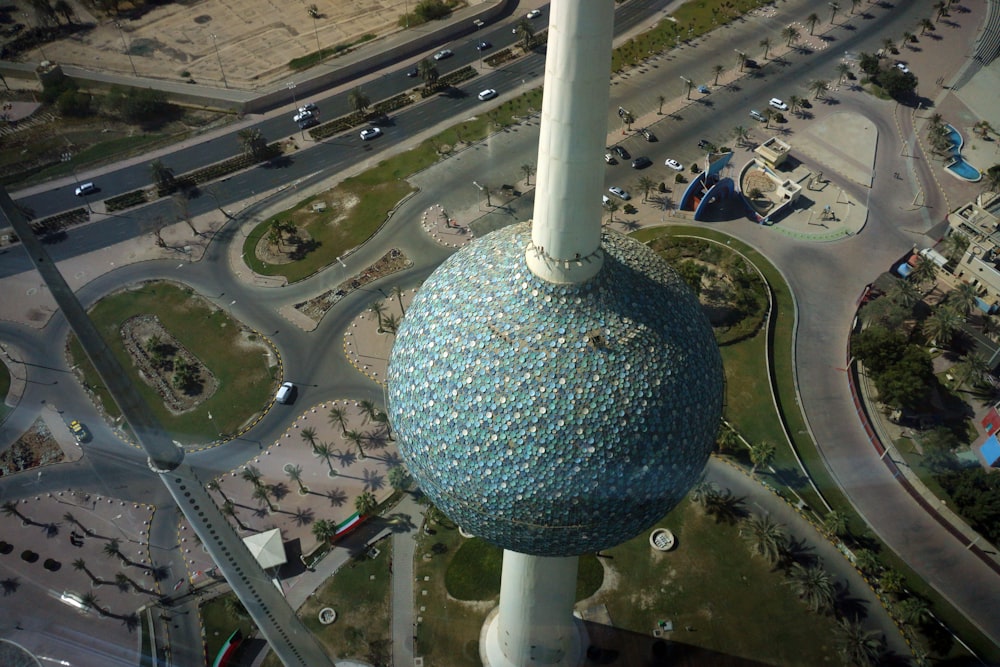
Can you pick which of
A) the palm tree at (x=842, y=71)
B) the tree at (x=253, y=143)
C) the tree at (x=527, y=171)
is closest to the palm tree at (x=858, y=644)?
the tree at (x=527, y=171)

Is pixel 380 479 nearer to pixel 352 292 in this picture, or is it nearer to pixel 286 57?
pixel 352 292

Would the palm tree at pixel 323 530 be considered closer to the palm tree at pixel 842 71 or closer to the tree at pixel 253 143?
the tree at pixel 253 143

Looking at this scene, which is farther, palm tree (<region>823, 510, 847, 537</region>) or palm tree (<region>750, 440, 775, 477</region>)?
palm tree (<region>750, 440, 775, 477</region>)

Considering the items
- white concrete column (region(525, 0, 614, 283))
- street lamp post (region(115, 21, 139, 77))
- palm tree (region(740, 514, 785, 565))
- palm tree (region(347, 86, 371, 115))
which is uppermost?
white concrete column (region(525, 0, 614, 283))

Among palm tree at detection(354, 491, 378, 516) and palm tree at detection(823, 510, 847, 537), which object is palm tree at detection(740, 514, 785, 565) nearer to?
palm tree at detection(823, 510, 847, 537)

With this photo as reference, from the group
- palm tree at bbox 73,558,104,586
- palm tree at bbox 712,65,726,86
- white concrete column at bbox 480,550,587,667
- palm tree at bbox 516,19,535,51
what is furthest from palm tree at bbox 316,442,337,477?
palm tree at bbox 712,65,726,86

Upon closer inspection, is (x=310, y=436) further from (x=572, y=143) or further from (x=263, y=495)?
(x=572, y=143)
